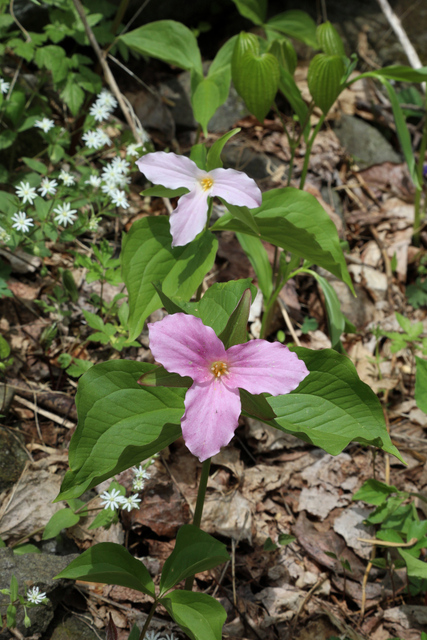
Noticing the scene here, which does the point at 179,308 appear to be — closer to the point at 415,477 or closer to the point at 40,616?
the point at 40,616

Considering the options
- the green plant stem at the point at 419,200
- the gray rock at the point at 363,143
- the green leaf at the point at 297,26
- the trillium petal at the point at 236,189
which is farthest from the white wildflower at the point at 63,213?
the gray rock at the point at 363,143

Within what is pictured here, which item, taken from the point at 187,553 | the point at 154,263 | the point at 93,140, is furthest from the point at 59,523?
the point at 93,140

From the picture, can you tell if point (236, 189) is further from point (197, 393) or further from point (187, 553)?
point (187, 553)

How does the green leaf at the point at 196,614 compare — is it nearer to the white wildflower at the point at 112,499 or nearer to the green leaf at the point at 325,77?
the white wildflower at the point at 112,499

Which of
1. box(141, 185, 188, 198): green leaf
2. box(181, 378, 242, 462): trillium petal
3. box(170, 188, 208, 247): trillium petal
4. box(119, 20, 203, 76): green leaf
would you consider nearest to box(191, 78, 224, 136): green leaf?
box(119, 20, 203, 76): green leaf

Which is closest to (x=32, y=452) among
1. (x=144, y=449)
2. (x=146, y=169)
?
(x=144, y=449)

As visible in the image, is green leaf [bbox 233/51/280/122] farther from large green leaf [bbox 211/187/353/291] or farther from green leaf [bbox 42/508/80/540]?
green leaf [bbox 42/508/80/540]
